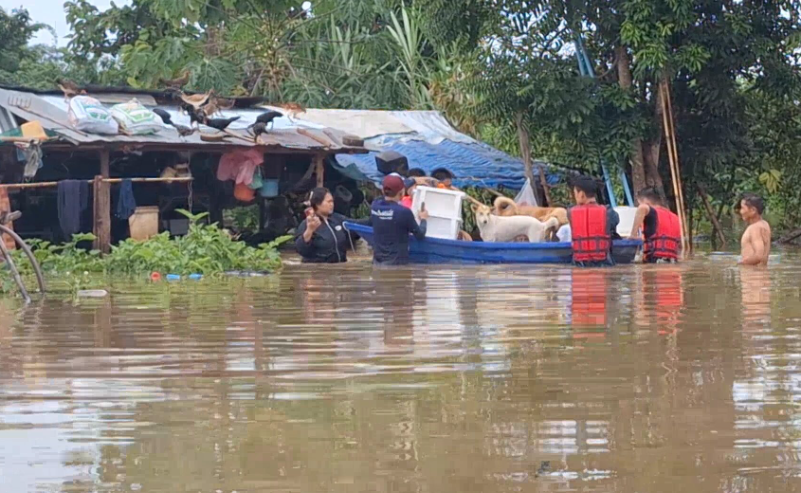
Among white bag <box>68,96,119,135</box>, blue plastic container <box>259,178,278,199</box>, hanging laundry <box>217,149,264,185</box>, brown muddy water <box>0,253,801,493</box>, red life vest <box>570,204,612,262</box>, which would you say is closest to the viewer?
brown muddy water <box>0,253,801,493</box>

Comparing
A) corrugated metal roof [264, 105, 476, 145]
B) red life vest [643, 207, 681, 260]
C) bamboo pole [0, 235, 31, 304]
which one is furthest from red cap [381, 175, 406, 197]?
corrugated metal roof [264, 105, 476, 145]

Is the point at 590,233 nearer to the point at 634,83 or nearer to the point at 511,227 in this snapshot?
the point at 511,227

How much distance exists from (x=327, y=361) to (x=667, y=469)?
9.39 feet

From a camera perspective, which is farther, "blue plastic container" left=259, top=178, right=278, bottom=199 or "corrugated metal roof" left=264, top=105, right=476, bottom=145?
"corrugated metal roof" left=264, top=105, right=476, bottom=145

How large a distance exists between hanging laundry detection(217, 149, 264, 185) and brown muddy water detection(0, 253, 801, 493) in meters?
9.50

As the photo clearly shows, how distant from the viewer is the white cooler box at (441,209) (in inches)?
658

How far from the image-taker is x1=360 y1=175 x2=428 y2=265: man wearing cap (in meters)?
14.3

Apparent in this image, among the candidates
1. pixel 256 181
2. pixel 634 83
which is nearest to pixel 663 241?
pixel 634 83

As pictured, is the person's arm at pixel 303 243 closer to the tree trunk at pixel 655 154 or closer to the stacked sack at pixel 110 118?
the stacked sack at pixel 110 118

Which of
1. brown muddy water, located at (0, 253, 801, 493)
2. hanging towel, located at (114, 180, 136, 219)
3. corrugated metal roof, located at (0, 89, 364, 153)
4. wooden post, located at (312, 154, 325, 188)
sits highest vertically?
corrugated metal roof, located at (0, 89, 364, 153)

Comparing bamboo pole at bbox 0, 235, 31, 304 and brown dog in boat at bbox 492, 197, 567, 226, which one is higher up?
brown dog in boat at bbox 492, 197, 567, 226

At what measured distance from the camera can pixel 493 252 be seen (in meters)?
16.0

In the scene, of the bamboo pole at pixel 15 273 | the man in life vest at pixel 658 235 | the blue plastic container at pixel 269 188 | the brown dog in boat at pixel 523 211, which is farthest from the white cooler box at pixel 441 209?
the bamboo pole at pixel 15 273

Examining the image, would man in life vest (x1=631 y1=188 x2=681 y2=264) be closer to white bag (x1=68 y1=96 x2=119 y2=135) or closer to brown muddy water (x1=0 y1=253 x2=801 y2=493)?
brown muddy water (x1=0 y1=253 x2=801 y2=493)
